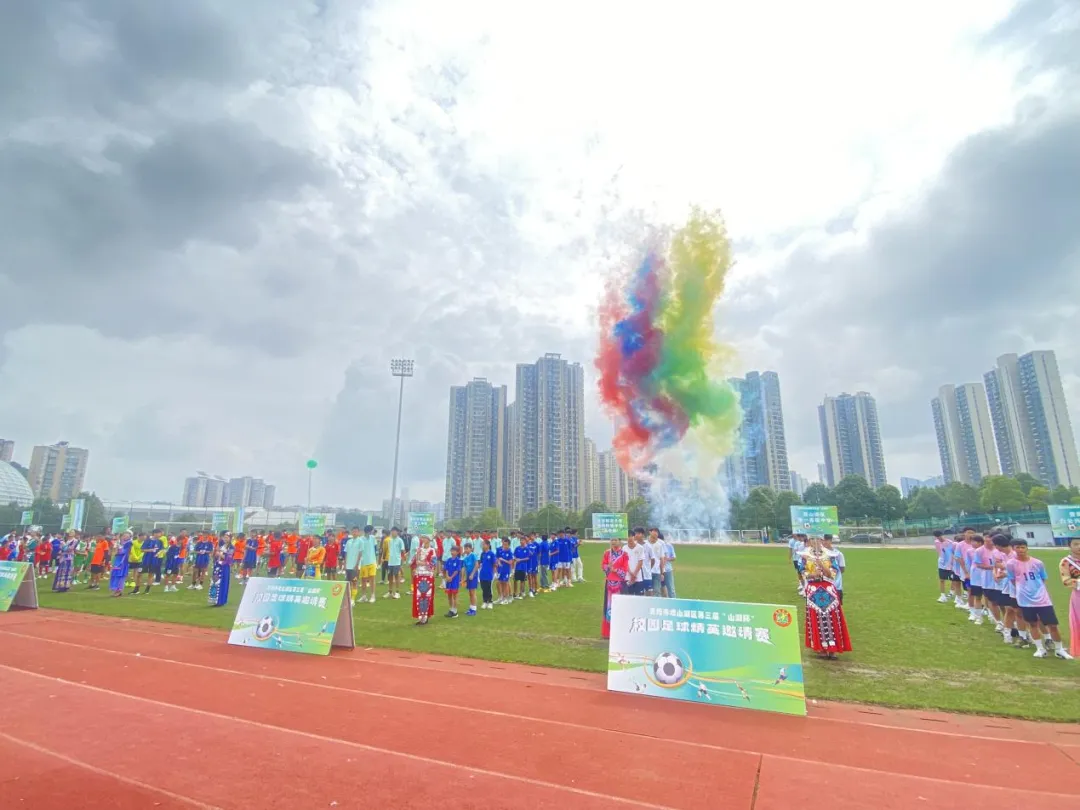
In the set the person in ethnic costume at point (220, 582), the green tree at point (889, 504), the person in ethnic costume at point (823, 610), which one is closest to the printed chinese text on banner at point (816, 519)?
the person in ethnic costume at point (823, 610)

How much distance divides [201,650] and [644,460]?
4094 cm

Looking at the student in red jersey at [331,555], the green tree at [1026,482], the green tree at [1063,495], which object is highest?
the green tree at [1026,482]

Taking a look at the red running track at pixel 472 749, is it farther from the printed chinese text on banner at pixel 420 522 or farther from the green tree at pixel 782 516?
the green tree at pixel 782 516

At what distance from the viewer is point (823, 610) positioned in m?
9.18

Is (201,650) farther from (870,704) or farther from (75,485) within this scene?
(75,485)

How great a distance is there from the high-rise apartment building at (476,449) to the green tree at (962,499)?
207 feet

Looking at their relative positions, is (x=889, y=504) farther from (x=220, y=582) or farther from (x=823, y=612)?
(x=220, y=582)

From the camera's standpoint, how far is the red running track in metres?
4.51

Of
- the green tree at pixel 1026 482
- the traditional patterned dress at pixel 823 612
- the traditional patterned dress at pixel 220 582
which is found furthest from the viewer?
the green tree at pixel 1026 482

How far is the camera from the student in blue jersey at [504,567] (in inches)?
595

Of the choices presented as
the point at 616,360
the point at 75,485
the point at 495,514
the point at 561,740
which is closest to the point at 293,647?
the point at 561,740

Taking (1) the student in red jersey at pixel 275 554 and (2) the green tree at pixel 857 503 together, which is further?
(2) the green tree at pixel 857 503

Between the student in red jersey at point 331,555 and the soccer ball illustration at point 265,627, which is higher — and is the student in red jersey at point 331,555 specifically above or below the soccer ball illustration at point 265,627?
above

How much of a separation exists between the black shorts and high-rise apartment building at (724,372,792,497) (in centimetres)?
6386
